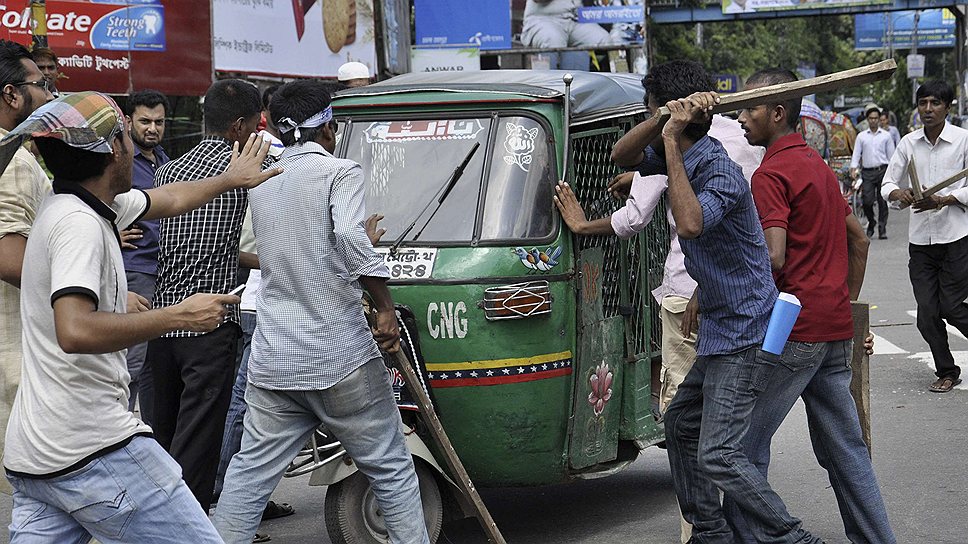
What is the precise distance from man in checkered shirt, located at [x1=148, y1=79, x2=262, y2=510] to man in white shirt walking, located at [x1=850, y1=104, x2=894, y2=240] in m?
15.3

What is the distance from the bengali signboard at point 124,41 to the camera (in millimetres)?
12461

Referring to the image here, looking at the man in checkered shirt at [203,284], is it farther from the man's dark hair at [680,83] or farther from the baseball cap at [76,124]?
the baseball cap at [76,124]

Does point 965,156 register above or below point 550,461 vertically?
above

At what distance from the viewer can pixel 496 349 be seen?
5.36 m

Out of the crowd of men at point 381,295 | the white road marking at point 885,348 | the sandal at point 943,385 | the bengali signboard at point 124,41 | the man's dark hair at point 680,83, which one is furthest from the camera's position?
the bengali signboard at point 124,41

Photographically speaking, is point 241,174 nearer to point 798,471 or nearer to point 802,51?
point 798,471

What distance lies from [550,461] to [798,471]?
209 cm

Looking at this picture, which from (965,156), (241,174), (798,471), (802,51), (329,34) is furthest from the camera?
(802,51)

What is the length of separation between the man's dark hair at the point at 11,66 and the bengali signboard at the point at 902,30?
4470 centimetres

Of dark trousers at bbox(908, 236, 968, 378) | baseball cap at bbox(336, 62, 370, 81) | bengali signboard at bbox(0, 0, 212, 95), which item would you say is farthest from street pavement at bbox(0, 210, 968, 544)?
bengali signboard at bbox(0, 0, 212, 95)

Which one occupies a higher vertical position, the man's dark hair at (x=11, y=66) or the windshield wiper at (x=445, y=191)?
the man's dark hair at (x=11, y=66)

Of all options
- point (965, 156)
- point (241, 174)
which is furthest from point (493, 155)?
point (965, 156)

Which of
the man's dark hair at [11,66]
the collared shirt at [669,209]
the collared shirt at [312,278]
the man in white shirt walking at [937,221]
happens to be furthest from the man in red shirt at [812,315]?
the man in white shirt walking at [937,221]

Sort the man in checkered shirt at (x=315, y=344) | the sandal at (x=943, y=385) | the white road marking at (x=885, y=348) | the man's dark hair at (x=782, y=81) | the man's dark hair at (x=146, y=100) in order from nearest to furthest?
the man in checkered shirt at (x=315, y=344)
the man's dark hair at (x=782, y=81)
the man's dark hair at (x=146, y=100)
the sandal at (x=943, y=385)
the white road marking at (x=885, y=348)
